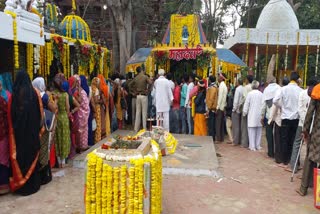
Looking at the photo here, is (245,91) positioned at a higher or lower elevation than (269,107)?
higher

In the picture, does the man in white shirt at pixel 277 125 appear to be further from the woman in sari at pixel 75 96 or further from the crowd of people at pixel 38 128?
the woman in sari at pixel 75 96

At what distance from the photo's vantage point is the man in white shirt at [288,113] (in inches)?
253

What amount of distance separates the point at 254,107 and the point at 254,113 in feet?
0.45

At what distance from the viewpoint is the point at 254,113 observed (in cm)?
771

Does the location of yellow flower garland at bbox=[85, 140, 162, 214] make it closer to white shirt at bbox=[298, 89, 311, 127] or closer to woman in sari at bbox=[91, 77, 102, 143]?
white shirt at bbox=[298, 89, 311, 127]

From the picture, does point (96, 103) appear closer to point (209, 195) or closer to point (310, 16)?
point (209, 195)

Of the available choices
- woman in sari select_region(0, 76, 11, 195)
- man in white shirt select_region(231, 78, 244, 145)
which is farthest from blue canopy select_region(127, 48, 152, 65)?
woman in sari select_region(0, 76, 11, 195)

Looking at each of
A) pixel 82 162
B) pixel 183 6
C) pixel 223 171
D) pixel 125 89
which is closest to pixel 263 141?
pixel 223 171

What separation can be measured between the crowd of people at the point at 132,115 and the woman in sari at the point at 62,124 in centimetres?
2

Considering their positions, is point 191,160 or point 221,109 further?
point 221,109

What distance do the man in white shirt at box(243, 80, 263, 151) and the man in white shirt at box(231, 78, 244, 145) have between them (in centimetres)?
33

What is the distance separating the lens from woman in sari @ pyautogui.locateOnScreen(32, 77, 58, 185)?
200 inches

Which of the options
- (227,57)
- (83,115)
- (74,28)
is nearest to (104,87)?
(83,115)

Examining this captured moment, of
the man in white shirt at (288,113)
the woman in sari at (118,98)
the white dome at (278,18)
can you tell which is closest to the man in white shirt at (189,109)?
the woman in sari at (118,98)
